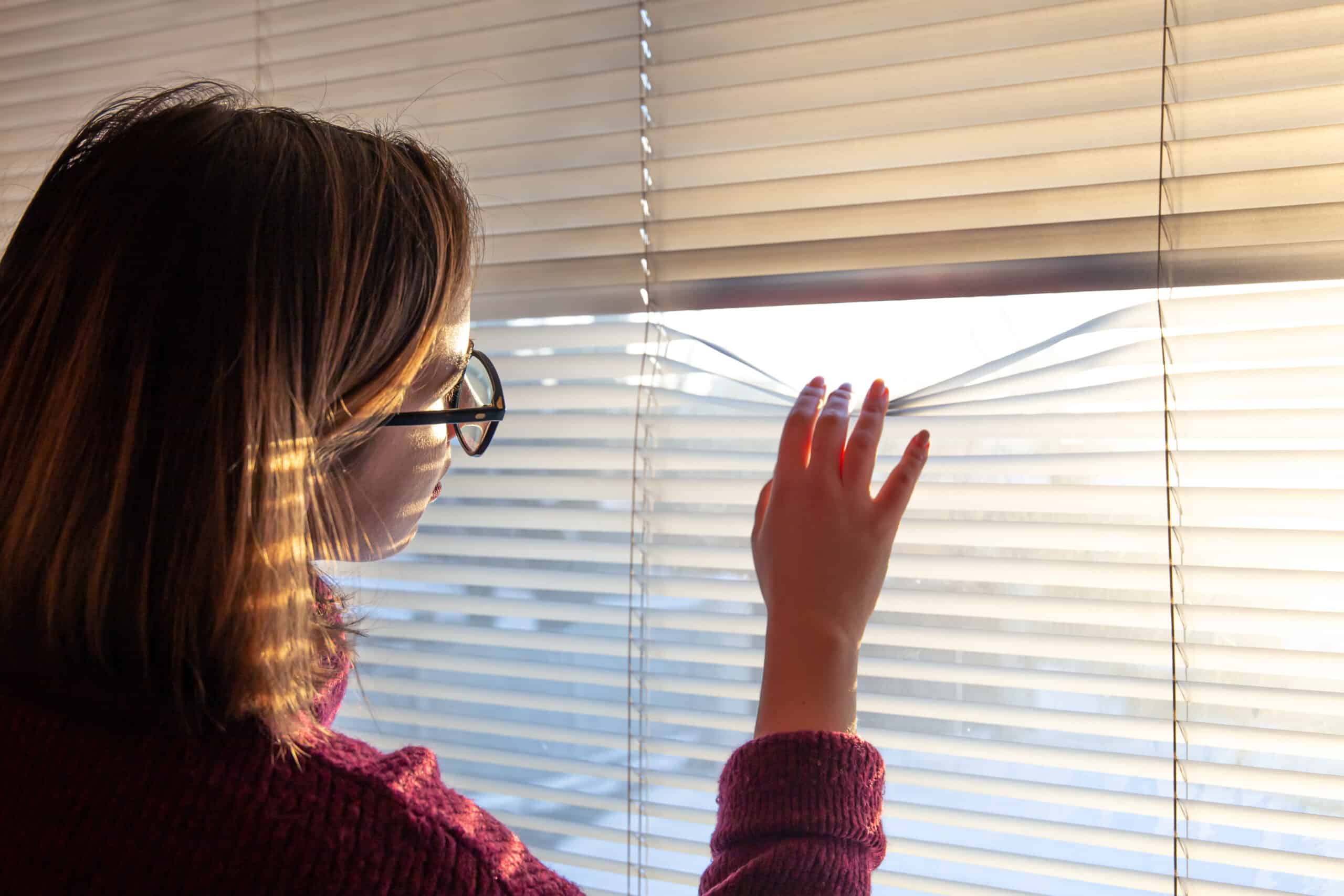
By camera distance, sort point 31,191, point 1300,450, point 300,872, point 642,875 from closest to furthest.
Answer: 1. point 300,872
2. point 1300,450
3. point 642,875
4. point 31,191

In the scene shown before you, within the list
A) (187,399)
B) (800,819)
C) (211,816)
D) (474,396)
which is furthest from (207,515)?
(800,819)

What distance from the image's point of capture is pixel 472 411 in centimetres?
86

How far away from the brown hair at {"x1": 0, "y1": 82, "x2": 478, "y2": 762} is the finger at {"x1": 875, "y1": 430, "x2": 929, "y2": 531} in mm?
471

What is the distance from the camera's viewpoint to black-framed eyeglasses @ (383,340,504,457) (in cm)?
84

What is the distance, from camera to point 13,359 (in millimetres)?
705

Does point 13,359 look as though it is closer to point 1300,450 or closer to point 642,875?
point 642,875

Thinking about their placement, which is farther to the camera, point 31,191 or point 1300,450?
point 31,191

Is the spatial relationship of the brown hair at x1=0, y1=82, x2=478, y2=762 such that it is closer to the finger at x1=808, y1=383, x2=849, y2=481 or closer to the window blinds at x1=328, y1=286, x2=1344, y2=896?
the finger at x1=808, y1=383, x2=849, y2=481

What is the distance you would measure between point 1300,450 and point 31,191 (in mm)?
1869

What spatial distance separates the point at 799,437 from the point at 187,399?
54 cm

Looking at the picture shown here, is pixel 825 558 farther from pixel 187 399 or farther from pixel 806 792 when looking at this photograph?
pixel 187 399

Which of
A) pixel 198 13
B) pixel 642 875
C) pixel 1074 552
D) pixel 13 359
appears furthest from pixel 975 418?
pixel 198 13

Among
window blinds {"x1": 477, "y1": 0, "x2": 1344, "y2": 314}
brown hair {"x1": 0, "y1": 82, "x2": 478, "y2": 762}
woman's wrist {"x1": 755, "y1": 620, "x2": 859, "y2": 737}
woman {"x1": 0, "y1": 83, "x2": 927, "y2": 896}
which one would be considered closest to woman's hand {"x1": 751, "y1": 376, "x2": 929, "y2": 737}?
woman's wrist {"x1": 755, "y1": 620, "x2": 859, "y2": 737}

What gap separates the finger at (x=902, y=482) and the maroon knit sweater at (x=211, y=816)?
44cm
